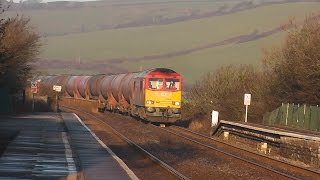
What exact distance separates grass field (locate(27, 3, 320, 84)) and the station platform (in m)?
56.2

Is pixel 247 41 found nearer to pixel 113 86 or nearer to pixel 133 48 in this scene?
pixel 133 48

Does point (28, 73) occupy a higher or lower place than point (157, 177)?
higher

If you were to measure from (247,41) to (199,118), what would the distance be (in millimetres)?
49603

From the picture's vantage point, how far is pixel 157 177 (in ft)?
49.0

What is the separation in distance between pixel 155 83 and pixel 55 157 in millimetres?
19227

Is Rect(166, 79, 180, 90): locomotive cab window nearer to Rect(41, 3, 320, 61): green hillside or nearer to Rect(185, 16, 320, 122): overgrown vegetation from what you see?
Rect(185, 16, 320, 122): overgrown vegetation

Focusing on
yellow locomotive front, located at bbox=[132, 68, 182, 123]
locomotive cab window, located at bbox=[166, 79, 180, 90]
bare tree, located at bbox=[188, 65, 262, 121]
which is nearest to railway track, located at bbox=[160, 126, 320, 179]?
yellow locomotive front, located at bbox=[132, 68, 182, 123]

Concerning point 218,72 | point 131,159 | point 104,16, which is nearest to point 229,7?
point 104,16

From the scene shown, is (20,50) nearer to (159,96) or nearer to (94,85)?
(94,85)

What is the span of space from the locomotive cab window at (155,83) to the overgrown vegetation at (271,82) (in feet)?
27.8

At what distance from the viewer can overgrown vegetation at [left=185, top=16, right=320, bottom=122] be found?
35688 millimetres

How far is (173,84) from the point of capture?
36.7 meters

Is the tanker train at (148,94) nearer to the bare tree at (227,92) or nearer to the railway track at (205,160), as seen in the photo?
the railway track at (205,160)

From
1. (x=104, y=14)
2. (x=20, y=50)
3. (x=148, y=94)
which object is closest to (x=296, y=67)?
(x=148, y=94)
